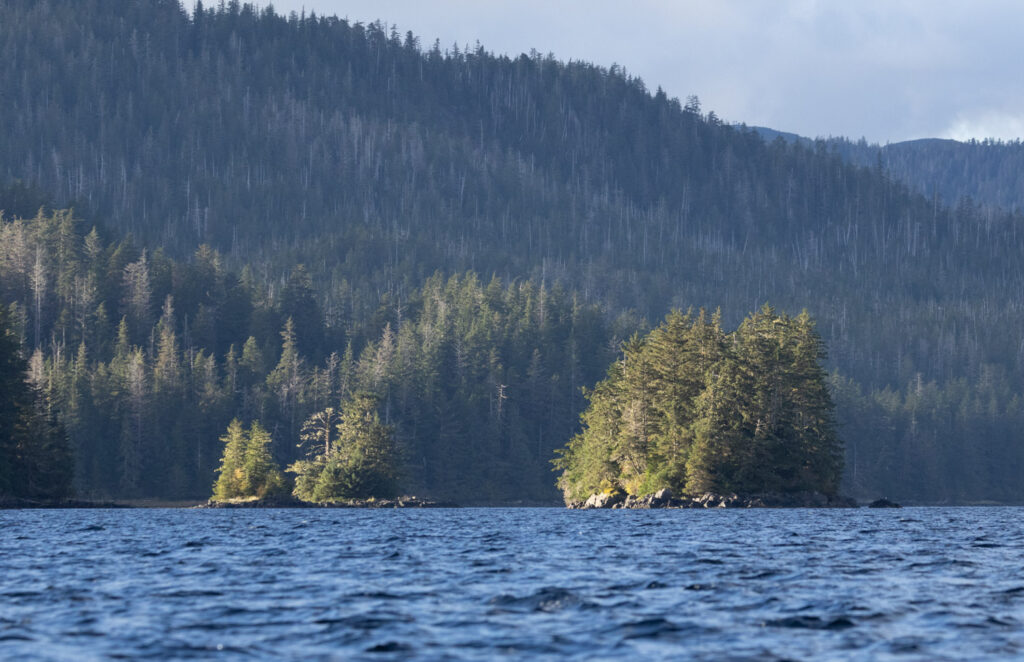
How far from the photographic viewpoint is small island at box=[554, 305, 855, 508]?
106 metres

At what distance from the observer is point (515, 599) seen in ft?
97.2

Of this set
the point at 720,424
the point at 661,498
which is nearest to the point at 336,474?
the point at 661,498

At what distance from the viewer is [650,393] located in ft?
389

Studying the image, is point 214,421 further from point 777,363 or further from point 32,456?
point 777,363

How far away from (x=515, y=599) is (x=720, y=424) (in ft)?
261

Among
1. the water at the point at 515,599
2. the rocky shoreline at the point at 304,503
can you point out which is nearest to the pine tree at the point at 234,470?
the rocky shoreline at the point at 304,503

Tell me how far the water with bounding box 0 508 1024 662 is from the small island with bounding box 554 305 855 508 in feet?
174

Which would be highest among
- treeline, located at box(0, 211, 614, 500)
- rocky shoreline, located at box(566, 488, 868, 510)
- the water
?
treeline, located at box(0, 211, 614, 500)

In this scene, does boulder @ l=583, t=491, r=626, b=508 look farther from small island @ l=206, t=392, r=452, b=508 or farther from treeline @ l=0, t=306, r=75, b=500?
treeline @ l=0, t=306, r=75, b=500

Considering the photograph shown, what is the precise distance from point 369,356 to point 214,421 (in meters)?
29.8

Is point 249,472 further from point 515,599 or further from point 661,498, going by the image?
point 515,599

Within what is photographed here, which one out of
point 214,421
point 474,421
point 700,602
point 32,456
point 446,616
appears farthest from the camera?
point 474,421

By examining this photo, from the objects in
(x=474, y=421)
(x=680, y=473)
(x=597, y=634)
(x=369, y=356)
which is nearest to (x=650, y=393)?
(x=680, y=473)

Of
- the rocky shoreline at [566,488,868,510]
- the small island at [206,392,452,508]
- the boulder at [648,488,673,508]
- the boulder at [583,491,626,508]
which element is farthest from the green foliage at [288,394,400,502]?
the boulder at [648,488,673,508]
